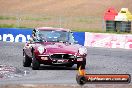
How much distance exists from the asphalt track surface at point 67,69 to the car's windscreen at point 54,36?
3.10ft

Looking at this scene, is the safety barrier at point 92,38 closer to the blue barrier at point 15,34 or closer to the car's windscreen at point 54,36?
the blue barrier at point 15,34

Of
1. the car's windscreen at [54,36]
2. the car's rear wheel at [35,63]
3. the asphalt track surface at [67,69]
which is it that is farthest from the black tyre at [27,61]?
the car's rear wheel at [35,63]

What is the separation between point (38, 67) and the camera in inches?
848

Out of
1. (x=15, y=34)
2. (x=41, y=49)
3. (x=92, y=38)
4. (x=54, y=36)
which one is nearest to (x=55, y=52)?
(x=41, y=49)

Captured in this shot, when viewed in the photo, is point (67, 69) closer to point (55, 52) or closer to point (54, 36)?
point (54, 36)

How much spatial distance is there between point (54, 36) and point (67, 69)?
120 centimetres

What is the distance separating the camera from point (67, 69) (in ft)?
73.5

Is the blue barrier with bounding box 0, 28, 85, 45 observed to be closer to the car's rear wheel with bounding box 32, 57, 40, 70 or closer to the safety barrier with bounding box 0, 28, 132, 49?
the safety barrier with bounding box 0, 28, 132, 49

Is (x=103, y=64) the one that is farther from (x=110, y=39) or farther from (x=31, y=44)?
(x=110, y=39)

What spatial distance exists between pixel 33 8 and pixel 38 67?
247ft

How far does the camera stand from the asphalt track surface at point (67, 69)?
730 inches

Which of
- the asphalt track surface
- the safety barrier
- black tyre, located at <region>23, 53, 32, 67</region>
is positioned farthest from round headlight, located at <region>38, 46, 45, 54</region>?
the safety barrier

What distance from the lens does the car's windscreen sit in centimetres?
2256

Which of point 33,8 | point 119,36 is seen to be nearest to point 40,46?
point 119,36
